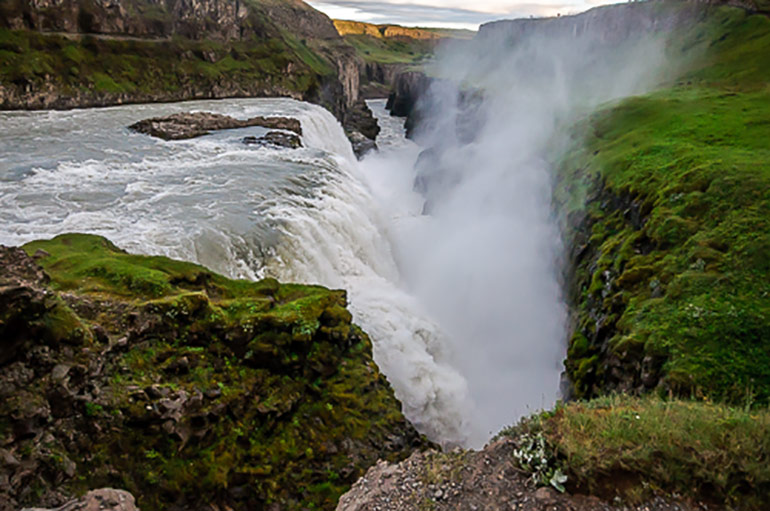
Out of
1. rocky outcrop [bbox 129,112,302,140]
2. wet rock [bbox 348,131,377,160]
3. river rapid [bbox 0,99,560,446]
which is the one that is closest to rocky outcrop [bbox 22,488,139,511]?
river rapid [bbox 0,99,560,446]

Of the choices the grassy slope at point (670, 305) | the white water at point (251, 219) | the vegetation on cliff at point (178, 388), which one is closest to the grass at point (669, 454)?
the grassy slope at point (670, 305)

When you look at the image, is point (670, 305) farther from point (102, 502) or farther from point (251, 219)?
point (251, 219)

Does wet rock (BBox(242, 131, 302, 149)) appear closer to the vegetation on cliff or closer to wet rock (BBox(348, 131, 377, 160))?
wet rock (BBox(348, 131, 377, 160))

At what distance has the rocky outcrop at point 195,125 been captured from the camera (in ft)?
115

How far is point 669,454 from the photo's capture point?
5461mm

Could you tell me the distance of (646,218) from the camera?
47.2 feet

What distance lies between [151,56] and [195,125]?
36.7 m

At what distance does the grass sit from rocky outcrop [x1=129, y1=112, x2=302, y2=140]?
3451 centimetres

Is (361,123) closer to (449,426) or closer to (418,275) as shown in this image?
(418,275)

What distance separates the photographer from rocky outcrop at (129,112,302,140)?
3491 centimetres

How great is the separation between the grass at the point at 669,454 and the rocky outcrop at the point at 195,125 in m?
34.5

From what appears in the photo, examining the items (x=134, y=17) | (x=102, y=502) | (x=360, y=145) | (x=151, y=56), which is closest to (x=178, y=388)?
(x=102, y=502)

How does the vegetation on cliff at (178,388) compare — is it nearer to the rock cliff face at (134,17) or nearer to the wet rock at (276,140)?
the wet rock at (276,140)

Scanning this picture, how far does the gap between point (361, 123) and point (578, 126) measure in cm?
5034
